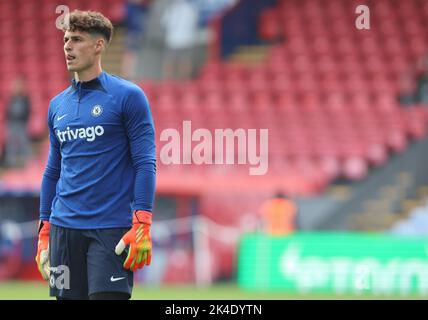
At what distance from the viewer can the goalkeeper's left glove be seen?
4238 mm

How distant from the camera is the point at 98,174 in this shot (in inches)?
173

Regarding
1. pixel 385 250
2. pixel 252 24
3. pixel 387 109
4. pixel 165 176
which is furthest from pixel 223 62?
pixel 385 250

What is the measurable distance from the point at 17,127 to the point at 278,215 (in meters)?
4.62

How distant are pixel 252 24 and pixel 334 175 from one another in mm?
5385

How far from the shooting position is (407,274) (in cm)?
1169

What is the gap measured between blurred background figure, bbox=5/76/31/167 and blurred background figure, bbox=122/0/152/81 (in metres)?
2.79

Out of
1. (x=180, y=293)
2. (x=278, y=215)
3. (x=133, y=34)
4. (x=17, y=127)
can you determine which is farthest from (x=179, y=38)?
(x=180, y=293)

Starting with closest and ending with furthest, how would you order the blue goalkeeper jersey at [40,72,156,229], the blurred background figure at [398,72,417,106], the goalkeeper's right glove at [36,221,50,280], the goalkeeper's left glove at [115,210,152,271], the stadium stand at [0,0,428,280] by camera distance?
the goalkeeper's left glove at [115,210,152,271]
the blue goalkeeper jersey at [40,72,156,229]
the goalkeeper's right glove at [36,221,50,280]
the stadium stand at [0,0,428,280]
the blurred background figure at [398,72,417,106]

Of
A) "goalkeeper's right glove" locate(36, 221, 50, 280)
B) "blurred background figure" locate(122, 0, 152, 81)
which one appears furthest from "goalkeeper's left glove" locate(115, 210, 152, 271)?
"blurred background figure" locate(122, 0, 152, 81)

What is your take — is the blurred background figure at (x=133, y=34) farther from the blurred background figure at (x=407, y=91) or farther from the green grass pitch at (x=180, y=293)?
the green grass pitch at (x=180, y=293)

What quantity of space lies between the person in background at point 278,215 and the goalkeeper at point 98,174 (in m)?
8.17

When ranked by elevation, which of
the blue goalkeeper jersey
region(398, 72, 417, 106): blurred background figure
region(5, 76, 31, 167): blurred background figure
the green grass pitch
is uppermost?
region(398, 72, 417, 106): blurred background figure

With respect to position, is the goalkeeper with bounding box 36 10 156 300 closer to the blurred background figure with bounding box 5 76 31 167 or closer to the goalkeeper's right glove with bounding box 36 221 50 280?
the goalkeeper's right glove with bounding box 36 221 50 280

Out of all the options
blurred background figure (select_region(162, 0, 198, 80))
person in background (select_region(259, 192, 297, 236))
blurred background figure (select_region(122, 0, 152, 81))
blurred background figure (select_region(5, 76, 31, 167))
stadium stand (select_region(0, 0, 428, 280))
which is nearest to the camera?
person in background (select_region(259, 192, 297, 236))
